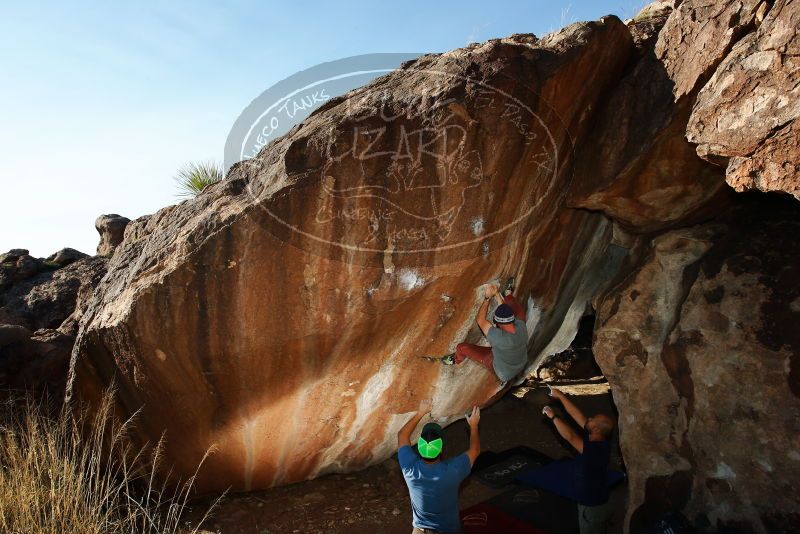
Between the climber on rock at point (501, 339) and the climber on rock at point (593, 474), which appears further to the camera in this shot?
the climber on rock at point (501, 339)

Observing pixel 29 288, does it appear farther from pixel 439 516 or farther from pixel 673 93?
pixel 673 93

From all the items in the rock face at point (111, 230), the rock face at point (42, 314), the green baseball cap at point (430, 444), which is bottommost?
the green baseball cap at point (430, 444)

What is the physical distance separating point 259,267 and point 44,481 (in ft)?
6.41

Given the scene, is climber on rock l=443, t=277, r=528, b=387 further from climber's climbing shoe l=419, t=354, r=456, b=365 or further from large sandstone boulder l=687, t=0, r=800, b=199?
large sandstone boulder l=687, t=0, r=800, b=199

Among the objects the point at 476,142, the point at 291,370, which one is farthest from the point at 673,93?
the point at 291,370

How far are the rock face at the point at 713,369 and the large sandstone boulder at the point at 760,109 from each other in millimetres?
996

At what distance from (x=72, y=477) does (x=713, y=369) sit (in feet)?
13.6

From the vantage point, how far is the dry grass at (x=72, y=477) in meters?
3.08

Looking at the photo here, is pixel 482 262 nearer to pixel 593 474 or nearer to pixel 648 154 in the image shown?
pixel 648 154

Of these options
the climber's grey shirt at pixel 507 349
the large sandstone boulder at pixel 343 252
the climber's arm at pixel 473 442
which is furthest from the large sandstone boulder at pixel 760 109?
the climber's arm at pixel 473 442

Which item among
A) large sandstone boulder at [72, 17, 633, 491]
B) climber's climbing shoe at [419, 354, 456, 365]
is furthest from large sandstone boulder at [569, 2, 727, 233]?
climber's climbing shoe at [419, 354, 456, 365]

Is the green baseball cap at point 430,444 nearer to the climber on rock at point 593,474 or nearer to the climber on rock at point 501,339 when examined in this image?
the climber on rock at point 501,339

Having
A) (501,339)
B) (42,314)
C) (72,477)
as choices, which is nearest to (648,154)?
(501,339)

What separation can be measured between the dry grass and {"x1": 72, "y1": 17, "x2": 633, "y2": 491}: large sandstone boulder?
0.77ft
